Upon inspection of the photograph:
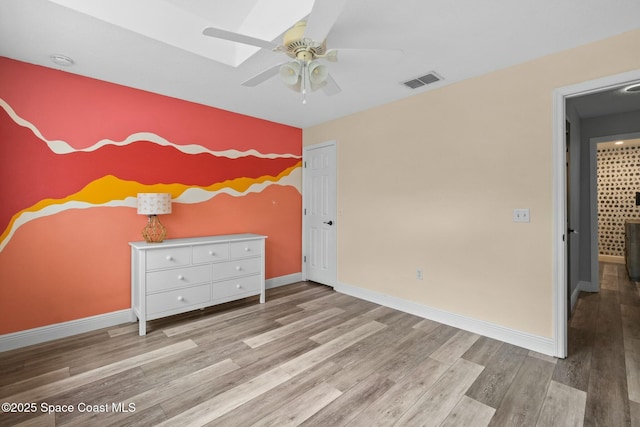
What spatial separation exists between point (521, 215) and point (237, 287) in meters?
2.96

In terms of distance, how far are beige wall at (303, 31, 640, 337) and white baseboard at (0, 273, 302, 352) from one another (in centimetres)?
267

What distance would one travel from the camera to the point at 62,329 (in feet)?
8.57

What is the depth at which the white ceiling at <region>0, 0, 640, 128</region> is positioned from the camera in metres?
1.81

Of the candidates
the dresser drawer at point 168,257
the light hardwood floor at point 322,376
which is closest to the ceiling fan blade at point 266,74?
the dresser drawer at point 168,257

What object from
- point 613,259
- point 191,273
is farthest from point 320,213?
point 613,259

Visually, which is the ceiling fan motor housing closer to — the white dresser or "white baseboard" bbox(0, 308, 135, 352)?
the white dresser

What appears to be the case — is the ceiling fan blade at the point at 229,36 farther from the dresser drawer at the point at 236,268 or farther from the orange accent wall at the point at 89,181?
the dresser drawer at the point at 236,268

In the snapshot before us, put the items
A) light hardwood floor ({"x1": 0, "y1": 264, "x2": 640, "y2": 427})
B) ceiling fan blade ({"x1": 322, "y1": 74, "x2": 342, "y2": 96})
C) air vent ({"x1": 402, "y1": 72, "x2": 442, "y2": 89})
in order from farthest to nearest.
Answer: air vent ({"x1": 402, "y1": 72, "x2": 442, "y2": 89}) < ceiling fan blade ({"x1": 322, "y1": 74, "x2": 342, "y2": 96}) < light hardwood floor ({"x1": 0, "y1": 264, "x2": 640, "y2": 427})

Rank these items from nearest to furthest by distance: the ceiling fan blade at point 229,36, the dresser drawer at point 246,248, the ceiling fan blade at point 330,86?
the ceiling fan blade at point 229,36, the ceiling fan blade at point 330,86, the dresser drawer at point 246,248

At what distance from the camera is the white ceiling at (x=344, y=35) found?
181 centimetres

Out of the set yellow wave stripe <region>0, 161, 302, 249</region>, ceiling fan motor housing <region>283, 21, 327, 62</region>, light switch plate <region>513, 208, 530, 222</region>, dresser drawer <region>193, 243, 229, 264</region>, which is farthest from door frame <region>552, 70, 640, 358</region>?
yellow wave stripe <region>0, 161, 302, 249</region>

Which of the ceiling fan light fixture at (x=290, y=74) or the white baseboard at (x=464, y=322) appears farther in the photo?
the white baseboard at (x=464, y=322)

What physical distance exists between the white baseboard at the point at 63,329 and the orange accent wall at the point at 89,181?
0.18ft

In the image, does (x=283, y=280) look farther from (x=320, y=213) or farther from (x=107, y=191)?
(x=107, y=191)
